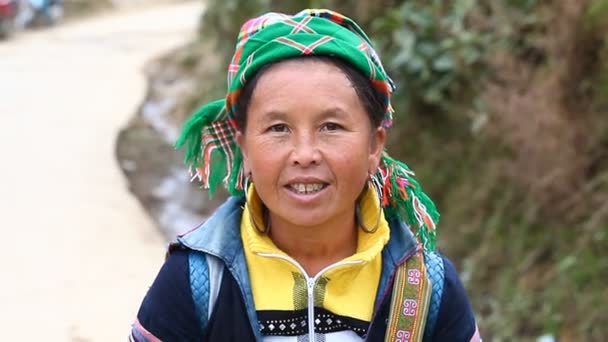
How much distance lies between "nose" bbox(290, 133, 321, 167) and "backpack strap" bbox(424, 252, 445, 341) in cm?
36

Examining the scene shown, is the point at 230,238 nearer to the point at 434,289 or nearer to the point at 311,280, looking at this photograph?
the point at 311,280

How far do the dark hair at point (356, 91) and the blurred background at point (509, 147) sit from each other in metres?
2.53

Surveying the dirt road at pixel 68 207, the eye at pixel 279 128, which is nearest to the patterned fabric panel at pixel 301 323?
the eye at pixel 279 128

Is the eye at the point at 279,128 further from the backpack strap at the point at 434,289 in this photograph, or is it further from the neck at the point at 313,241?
the backpack strap at the point at 434,289

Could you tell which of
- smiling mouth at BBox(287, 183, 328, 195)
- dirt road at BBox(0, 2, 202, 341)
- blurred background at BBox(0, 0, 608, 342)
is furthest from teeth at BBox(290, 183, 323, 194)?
dirt road at BBox(0, 2, 202, 341)

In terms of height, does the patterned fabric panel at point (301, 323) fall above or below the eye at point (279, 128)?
below

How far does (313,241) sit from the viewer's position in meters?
2.05

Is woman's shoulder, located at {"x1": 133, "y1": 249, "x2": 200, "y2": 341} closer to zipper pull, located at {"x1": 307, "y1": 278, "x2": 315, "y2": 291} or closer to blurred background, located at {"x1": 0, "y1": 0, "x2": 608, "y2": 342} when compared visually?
zipper pull, located at {"x1": 307, "y1": 278, "x2": 315, "y2": 291}

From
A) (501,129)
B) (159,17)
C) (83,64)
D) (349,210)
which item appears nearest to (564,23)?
(501,129)

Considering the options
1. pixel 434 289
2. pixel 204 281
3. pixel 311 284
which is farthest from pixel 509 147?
pixel 204 281

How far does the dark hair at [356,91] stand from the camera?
6.40 ft

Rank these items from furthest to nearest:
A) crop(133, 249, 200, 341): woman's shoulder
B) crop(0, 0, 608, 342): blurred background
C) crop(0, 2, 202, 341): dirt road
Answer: crop(0, 2, 202, 341): dirt road → crop(0, 0, 608, 342): blurred background → crop(133, 249, 200, 341): woman's shoulder

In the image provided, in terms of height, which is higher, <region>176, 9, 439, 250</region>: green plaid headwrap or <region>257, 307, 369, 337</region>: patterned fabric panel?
<region>176, 9, 439, 250</region>: green plaid headwrap

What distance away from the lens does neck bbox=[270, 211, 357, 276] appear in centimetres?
204
